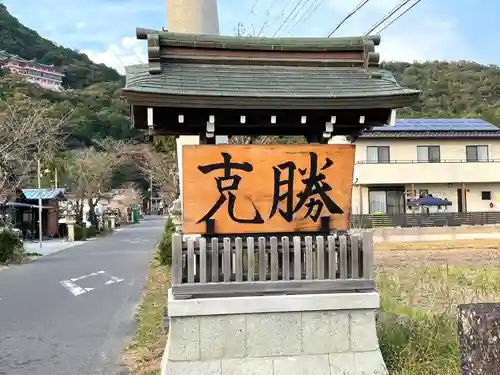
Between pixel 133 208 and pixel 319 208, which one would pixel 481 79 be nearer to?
pixel 133 208

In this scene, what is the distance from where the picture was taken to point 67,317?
440 inches

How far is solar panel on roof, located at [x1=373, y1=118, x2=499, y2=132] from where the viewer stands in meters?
38.0

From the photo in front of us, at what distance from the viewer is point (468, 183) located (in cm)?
3778

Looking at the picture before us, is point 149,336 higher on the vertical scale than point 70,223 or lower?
lower

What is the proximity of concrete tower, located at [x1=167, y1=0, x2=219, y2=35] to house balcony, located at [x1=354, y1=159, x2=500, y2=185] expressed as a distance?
957 inches

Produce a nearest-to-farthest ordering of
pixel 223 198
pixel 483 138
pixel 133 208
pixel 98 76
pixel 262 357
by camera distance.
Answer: pixel 262 357
pixel 223 198
pixel 483 138
pixel 133 208
pixel 98 76

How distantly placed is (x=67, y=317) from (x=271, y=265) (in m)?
6.33

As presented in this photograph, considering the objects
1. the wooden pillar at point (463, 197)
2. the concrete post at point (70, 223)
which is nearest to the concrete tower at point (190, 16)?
the concrete post at point (70, 223)

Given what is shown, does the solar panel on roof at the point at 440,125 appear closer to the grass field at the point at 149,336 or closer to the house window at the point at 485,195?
the house window at the point at 485,195

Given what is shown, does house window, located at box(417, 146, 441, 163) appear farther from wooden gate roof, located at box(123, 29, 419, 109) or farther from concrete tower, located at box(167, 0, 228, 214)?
wooden gate roof, located at box(123, 29, 419, 109)

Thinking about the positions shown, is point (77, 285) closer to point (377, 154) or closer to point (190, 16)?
point (190, 16)

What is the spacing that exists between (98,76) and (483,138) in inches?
3012

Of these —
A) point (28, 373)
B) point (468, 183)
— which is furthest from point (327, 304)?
point (468, 183)

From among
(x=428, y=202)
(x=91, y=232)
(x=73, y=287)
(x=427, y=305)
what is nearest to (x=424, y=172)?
(x=428, y=202)
